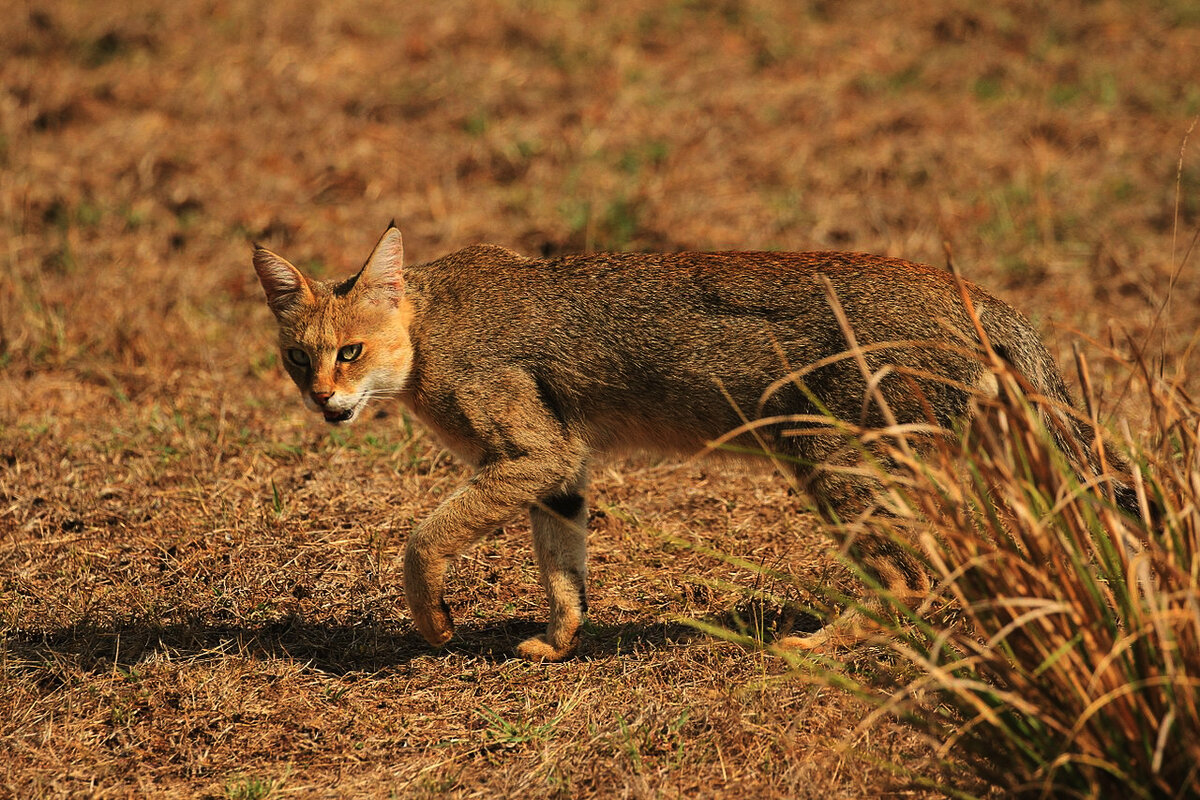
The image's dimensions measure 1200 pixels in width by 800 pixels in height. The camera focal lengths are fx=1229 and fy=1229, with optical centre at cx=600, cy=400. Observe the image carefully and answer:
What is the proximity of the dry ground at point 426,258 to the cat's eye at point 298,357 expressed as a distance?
890 mm

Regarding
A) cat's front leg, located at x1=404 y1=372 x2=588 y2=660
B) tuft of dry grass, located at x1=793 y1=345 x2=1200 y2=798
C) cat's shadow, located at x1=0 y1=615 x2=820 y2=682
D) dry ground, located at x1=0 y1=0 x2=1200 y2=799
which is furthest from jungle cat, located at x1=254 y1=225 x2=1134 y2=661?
tuft of dry grass, located at x1=793 y1=345 x2=1200 y2=798

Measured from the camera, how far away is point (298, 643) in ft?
16.2

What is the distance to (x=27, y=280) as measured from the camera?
801 centimetres

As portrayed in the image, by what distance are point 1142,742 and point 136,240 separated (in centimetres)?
742

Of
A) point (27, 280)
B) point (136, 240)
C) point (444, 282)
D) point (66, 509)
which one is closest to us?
point (444, 282)

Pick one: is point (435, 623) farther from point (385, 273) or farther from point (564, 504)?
point (385, 273)

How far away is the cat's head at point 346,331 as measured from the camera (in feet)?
16.0

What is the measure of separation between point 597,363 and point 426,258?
12.4ft

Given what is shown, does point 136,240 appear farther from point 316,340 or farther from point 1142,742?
point 1142,742

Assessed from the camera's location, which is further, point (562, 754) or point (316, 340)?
point (316, 340)

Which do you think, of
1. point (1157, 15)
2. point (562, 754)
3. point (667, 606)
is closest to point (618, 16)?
point (1157, 15)

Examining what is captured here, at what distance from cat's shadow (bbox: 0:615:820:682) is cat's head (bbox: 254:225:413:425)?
0.89 metres

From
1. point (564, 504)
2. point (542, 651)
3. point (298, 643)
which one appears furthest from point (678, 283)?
point (298, 643)

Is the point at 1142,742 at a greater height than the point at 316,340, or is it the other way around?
the point at 316,340
